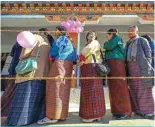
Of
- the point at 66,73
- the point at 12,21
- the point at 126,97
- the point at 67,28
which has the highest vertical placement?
the point at 12,21

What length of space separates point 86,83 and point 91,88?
10 cm

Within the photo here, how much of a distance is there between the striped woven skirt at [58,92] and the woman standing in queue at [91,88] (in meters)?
0.22

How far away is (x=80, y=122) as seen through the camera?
390cm

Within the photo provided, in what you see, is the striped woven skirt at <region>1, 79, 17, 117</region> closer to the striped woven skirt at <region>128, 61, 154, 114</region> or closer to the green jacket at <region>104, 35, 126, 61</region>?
the green jacket at <region>104, 35, 126, 61</region>

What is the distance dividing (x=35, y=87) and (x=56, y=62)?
16.0 inches

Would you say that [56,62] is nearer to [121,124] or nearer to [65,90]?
[65,90]

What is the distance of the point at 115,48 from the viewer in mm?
4098

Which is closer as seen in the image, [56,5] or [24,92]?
[24,92]

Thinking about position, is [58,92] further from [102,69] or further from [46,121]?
[102,69]

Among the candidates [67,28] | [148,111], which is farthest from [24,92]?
[148,111]

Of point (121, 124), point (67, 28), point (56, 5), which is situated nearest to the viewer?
point (121, 124)

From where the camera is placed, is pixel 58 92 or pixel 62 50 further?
pixel 62 50

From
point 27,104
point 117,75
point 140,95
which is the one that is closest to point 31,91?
point 27,104

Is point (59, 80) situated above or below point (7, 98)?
above
